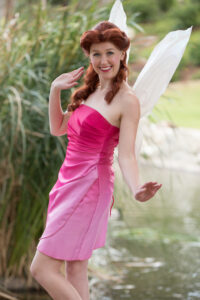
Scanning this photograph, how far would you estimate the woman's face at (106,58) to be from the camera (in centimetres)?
202

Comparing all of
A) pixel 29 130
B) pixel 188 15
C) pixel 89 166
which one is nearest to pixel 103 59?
pixel 89 166

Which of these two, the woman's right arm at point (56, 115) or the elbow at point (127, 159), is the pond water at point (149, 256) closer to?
the woman's right arm at point (56, 115)

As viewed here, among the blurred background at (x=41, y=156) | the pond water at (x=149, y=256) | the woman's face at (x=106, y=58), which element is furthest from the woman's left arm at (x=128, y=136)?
the pond water at (x=149, y=256)

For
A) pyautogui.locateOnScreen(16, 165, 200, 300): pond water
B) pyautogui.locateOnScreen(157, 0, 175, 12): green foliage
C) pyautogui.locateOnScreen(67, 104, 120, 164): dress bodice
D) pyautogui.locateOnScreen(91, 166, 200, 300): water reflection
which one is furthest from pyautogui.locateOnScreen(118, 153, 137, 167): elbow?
pyautogui.locateOnScreen(157, 0, 175, 12): green foliage

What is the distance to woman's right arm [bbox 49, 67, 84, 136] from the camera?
2086 millimetres

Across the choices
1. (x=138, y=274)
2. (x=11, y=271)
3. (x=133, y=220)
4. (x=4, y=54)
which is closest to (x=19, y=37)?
(x=4, y=54)

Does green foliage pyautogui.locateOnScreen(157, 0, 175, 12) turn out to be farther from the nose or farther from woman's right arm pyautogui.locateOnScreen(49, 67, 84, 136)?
the nose

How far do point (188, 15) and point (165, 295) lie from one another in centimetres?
1813

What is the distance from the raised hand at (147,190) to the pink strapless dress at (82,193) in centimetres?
27

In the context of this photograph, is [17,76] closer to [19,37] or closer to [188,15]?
[19,37]

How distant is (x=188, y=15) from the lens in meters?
20.6

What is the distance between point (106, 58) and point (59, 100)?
9.9 inches

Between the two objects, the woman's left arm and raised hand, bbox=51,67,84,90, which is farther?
raised hand, bbox=51,67,84,90

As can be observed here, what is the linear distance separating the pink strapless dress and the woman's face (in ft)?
0.43
